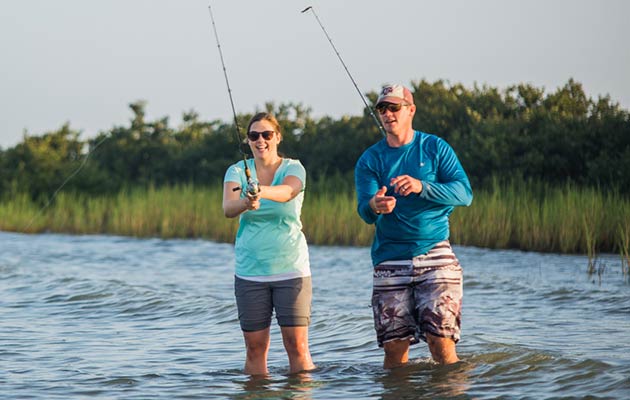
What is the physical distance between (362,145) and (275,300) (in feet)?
65.3

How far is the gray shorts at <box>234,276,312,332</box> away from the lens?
254 inches

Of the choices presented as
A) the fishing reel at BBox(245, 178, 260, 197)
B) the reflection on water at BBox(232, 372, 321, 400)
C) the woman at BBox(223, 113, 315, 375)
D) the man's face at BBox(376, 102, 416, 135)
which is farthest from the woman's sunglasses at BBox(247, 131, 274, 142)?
the reflection on water at BBox(232, 372, 321, 400)

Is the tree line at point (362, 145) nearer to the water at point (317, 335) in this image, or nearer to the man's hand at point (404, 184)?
the water at point (317, 335)

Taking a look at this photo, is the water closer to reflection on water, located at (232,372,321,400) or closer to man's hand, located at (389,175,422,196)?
reflection on water, located at (232,372,321,400)

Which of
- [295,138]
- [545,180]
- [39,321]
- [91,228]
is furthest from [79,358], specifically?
[295,138]

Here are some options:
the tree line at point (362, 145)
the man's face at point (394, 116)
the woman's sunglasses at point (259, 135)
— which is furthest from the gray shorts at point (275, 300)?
the tree line at point (362, 145)

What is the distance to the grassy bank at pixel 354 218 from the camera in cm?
1577

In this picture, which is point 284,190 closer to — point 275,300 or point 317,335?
point 275,300

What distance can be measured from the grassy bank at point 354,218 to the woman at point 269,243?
6.66 metres

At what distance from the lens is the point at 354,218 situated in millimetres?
19000

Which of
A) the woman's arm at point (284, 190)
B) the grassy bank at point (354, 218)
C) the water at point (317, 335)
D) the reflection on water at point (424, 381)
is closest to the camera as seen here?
the woman's arm at point (284, 190)

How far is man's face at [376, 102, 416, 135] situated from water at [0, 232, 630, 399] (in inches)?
65.6

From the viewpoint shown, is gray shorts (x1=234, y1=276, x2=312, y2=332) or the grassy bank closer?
gray shorts (x1=234, y1=276, x2=312, y2=332)

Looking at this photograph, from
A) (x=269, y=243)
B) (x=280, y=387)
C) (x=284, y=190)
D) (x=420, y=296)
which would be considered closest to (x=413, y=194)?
(x=420, y=296)
